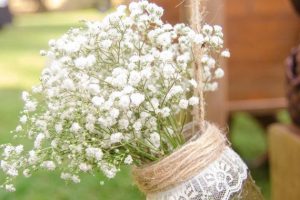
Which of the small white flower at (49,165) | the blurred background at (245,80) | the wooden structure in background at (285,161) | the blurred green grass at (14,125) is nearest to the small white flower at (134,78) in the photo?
the small white flower at (49,165)

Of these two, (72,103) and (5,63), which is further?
(5,63)

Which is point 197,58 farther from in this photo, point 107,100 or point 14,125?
point 14,125

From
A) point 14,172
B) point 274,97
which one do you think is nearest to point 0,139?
point 274,97

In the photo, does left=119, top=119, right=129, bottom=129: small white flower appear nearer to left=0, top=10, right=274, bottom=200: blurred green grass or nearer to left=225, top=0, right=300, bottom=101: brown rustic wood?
left=0, top=10, right=274, bottom=200: blurred green grass

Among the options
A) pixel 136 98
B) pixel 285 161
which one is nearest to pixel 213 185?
pixel 136 98

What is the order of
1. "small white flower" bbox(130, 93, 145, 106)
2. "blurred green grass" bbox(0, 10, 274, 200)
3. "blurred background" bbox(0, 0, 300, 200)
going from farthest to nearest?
"blurred green grass" bbox(0, 10, 274, 200)
"blurred background" bbox(0, 0, 300, 200)
"small white flower" bbox(130, 93, 145, 106)

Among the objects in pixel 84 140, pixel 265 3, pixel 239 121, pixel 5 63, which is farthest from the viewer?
pixel 5 63

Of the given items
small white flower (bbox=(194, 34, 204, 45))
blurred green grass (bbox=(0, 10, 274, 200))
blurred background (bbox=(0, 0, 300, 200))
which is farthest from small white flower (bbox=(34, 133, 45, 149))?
blurred background (bbox=(0, 0, 300, 200))

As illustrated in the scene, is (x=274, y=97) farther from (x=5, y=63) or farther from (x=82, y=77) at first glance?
(x=5, y=63)
